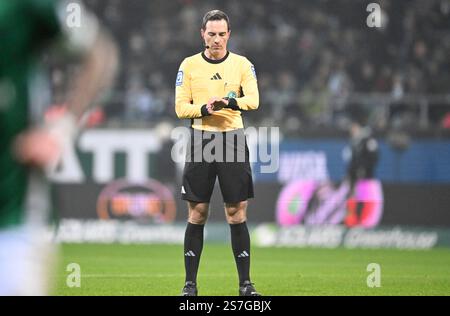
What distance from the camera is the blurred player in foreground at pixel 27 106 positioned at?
12.3ft

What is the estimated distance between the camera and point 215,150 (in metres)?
8.00

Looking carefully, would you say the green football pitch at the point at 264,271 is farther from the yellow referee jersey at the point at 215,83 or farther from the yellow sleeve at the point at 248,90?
the yellow sleeve at the point at 248,90

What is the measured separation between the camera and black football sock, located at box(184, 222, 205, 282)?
8.03 m

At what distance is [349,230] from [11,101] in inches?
483

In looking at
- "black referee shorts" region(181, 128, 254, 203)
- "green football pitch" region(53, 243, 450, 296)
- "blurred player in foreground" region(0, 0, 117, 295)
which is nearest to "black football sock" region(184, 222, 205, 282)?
"black referee shorts" region(181, 128, 254, 203)

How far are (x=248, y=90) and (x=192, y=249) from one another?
1.32 meters

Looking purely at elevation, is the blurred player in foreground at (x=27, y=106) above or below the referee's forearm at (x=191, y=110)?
below

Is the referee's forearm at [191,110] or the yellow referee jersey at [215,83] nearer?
the referee's forearm at [191,110]

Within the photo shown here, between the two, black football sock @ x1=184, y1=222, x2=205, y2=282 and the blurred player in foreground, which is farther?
black football sock @ x1=184, y1=222, x2=205, y2=282

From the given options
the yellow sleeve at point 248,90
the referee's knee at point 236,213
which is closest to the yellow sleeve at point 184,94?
the yellow sleeve at point 248,90

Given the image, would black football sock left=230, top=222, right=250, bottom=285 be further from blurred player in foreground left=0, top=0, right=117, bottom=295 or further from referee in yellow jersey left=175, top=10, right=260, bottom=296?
blurred player in foreground left=0, top=0, right=117, bottom=295

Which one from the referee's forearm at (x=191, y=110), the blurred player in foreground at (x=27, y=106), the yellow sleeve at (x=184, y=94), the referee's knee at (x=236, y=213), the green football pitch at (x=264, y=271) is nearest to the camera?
the blurred player in foreground at (x=27, y=106)

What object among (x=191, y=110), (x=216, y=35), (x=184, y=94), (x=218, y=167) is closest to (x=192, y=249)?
(x=218, y=167)

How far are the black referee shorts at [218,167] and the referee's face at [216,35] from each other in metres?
0.65
